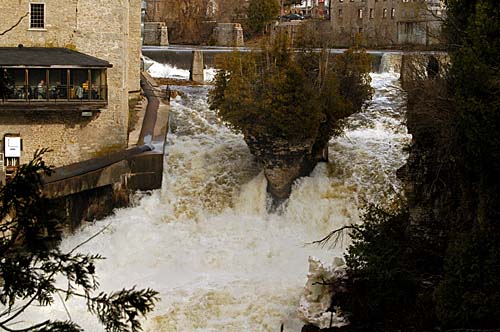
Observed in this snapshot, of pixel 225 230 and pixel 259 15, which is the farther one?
pixel 259 15

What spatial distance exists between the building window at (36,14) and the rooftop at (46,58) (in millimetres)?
690

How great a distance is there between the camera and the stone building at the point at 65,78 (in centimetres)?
2191

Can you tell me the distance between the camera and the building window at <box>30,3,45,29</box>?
2316cm

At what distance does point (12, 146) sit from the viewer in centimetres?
2238

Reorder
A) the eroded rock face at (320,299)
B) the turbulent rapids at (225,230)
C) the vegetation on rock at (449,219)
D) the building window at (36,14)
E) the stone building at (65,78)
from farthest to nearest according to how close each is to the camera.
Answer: the building window at (36,14) < the stone building at (65,78) < the turbulent rapids at (225,230) < the eroded rock face at (320,299) < the vegetation on rock at (449,219)

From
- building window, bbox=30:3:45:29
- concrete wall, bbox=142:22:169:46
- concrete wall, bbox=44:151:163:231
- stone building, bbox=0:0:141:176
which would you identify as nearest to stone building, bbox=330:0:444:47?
concrete wall, bbox=142:22:169:46

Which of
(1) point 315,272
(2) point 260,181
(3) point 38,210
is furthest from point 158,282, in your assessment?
(3) point 38,210

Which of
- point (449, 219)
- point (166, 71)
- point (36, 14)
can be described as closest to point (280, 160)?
point (36, 14)

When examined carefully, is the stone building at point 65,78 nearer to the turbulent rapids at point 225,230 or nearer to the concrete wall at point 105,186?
the concrete wall at point 105,186

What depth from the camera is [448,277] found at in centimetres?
1227

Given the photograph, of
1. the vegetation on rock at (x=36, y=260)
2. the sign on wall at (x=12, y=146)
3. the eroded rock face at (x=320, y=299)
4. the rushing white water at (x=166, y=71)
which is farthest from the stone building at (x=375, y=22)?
the vegetation on rock at (x=36, y=260)

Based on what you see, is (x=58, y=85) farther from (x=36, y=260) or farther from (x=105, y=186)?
(x=36, y=260)

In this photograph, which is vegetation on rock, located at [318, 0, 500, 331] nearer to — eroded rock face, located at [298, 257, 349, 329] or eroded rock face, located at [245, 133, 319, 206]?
eroded rock face, located at [298, 257, 349, 329]

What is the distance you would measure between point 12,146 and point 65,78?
2405 millimetres
